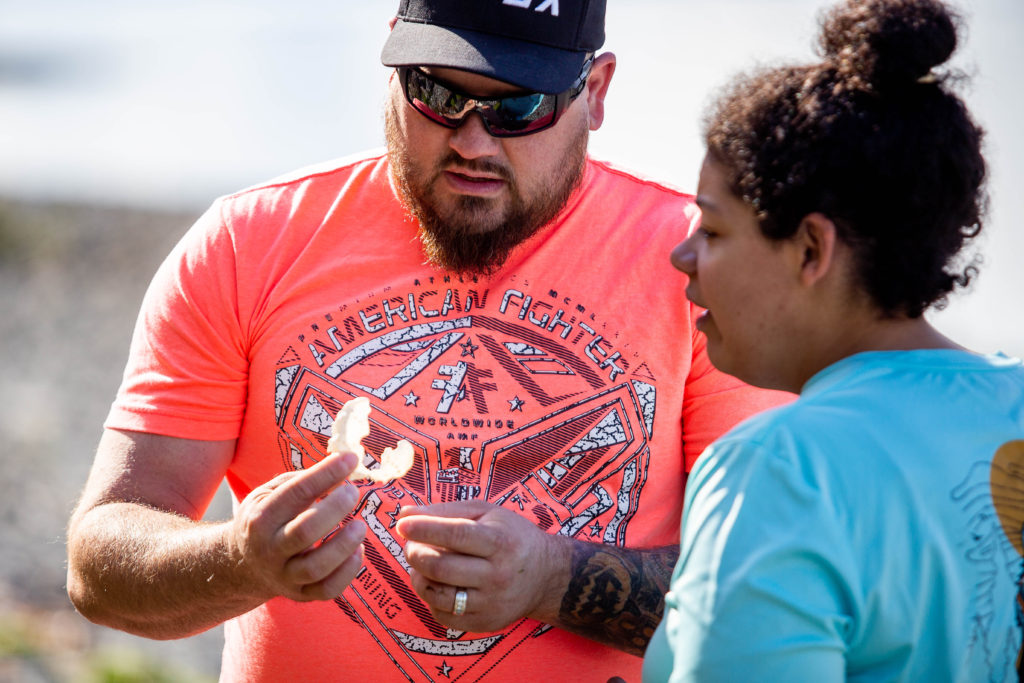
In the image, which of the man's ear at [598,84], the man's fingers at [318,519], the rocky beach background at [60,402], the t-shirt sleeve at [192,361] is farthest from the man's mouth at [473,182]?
the rocky beach background at [60,402]

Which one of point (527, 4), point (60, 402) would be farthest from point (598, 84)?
point (60, 402)

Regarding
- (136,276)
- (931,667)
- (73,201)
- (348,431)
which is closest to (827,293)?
(931,667)

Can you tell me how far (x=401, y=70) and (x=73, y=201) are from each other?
11420mm

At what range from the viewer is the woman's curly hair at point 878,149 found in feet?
5.42

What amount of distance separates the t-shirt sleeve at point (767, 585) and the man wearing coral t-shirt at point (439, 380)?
36.8 inches

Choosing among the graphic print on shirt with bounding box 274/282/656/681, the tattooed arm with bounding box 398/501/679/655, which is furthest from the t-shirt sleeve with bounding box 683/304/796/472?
the tattooed arm with bounding box 398/501/679/655

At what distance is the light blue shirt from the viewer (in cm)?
149

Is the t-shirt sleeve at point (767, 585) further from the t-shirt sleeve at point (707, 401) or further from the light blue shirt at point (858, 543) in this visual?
the t-shirt sleeve at point (707, 401)

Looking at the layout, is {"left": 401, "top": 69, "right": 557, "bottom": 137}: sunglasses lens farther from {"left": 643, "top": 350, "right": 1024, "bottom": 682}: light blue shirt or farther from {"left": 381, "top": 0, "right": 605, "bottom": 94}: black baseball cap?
{"left": 643, "top": 350, "right": 1024, "bottom": 682}: light blue shirt

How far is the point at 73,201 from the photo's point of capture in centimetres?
1285

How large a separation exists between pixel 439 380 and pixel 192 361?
2.14 feet

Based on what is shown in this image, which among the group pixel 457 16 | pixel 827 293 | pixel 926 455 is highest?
pixel 457 16

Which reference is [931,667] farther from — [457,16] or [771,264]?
[457,16]

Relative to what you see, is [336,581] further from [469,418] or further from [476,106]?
[476,106]
